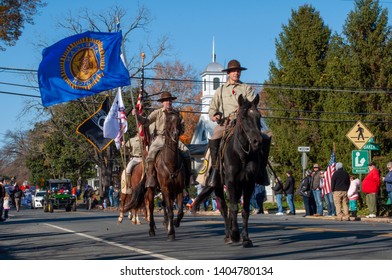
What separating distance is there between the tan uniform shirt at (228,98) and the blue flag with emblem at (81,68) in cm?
852

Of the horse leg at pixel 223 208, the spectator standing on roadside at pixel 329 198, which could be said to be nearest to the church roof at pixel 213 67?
the spectator standing on roadside at pixel 329 198

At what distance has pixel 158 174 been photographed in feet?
51.8

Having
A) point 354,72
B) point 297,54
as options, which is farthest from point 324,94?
point 354,72

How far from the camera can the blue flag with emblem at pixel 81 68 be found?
2148 cm

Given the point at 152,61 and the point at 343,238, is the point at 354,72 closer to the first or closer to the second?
the point at 152,61

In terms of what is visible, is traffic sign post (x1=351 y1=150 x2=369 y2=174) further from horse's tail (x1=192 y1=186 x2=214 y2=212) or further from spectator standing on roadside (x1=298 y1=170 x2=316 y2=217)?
horse's tail (x1=192 y1=186 x2=214 y2=212)

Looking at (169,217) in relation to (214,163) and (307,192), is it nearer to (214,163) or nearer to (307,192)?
(214,163)

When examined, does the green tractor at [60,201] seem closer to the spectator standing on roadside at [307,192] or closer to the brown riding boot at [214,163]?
the spectator standing on roadside at [307,192]

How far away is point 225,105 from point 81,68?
9.01 metres

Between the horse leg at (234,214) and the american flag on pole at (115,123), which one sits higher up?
the american flag on pole at (115,123)

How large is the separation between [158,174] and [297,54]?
143ft

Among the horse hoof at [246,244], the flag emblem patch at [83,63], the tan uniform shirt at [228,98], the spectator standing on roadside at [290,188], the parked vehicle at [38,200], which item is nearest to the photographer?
the horse hoof at [246,244]

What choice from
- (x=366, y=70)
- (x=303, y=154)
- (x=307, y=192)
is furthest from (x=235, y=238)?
(x=366, y=70)

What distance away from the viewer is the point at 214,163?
45.1 feet
